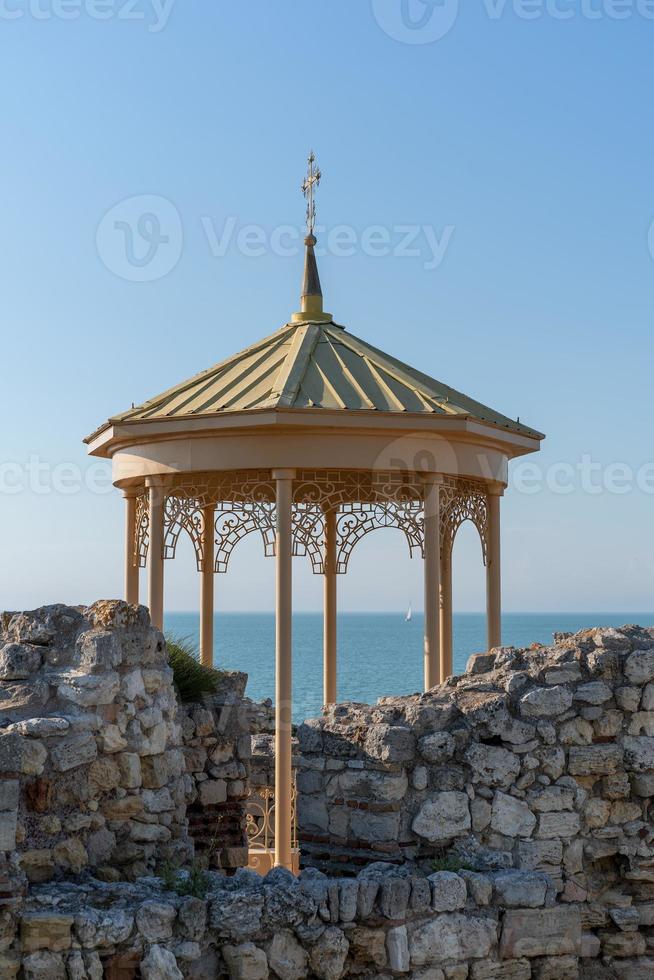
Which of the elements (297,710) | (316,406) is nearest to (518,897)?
(316,406)

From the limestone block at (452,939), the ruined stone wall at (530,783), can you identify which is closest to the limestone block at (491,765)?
the ruined stone wall at (530,783)

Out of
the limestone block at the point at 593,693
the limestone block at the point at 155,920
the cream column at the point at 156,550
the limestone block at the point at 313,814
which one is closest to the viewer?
the limestone block at the point at 155,920

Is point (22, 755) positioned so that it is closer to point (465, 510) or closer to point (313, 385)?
point (313, 385)

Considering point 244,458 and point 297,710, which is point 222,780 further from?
point 297,710

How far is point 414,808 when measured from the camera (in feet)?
23.5

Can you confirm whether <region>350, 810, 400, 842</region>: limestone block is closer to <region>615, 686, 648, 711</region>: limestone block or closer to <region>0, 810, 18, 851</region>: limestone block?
<region>615, 686, 648, 711</region>: limestone block

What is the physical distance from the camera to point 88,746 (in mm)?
5922

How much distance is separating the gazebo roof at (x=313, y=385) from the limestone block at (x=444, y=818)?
12.4 feet

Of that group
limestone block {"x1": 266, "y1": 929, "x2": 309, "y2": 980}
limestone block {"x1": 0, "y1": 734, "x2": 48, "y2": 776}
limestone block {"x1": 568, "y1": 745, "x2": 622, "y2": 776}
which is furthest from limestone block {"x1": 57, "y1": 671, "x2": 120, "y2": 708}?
limestone block {"x1": 568, "y1": 745, "x2": 622, "y2": 776}

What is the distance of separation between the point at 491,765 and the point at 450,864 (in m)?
0.74

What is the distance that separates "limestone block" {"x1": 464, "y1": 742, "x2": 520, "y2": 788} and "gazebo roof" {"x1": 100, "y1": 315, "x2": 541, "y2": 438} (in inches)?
143

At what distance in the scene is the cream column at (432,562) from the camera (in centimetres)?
1045

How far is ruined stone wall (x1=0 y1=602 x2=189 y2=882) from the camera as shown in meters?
5.69

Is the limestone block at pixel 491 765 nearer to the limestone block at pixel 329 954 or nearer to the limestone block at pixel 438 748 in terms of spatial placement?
the limestone block at pixel 438 748
